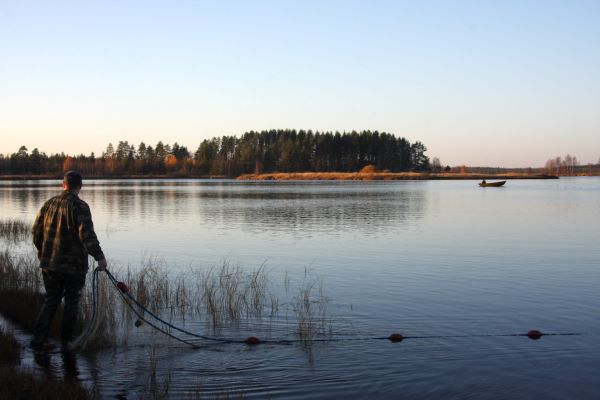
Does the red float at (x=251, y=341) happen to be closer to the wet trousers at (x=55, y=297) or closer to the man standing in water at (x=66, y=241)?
the wet trousers at (x=55, y=297)

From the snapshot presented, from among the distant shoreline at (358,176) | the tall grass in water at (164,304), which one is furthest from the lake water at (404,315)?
the distant shoreline at (358,176)

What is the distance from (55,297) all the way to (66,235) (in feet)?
3.60

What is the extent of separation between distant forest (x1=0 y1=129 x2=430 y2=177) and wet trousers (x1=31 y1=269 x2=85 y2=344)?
16283cm

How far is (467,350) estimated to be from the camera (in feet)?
34.2

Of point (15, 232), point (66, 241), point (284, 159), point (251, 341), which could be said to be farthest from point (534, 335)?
point (284, 159)

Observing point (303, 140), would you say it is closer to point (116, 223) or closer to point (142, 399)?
point (116, 223)

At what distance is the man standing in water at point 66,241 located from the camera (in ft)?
29.1

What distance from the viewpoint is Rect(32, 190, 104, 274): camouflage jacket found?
8.87 metres

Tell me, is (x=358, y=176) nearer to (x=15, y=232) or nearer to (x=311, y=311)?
(x=15, y=232)

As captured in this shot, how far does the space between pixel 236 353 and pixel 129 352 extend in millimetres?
1788

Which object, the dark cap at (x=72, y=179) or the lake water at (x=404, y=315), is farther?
the dark cap at (x=72, y=179)

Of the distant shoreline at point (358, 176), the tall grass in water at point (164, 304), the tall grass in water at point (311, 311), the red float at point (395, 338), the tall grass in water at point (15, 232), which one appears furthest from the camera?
the distant shoreline at point (358, 176)

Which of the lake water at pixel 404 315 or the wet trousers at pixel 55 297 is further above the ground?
the wet trousers at pixel 55 297

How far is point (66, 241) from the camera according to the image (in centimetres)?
898
